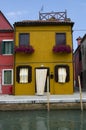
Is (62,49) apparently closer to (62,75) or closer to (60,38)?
(60,38)

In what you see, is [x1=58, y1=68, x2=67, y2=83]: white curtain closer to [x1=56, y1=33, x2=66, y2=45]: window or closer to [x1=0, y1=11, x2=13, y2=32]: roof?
[x1=56, y1=33, x2=66, y2=45]: window

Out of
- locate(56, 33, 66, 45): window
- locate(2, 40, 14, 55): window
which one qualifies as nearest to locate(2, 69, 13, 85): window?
locate(2, 40, 14, 55): window

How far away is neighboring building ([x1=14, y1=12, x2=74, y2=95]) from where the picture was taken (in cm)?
2883

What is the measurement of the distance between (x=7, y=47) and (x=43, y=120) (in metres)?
10.9

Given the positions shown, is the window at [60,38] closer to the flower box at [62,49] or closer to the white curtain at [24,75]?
the flower box at [62,49]

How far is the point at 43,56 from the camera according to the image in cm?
2919

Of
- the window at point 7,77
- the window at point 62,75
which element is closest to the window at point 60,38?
the window at point 62,75

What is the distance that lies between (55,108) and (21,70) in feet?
21.6

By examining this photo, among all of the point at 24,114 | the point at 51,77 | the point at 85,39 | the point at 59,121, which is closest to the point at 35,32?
the point at 51,77

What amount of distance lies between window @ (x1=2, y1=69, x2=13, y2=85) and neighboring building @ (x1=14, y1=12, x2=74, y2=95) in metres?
0.64

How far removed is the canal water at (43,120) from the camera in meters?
18.2

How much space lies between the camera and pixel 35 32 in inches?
1155

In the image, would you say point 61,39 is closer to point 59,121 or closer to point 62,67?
point 62,67

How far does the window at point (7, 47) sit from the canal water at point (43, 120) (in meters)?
7.88
